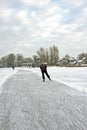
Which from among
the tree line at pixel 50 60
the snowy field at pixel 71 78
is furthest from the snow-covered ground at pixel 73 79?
the tree line at pixel 50 60

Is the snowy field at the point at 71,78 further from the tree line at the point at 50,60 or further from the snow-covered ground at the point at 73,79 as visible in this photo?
the tree line at the point at 50,60

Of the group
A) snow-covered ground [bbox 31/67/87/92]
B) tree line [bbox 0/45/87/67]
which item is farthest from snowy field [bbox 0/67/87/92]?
tree line [bbox 0/45/87/67]

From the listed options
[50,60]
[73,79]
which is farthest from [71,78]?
[50,60]

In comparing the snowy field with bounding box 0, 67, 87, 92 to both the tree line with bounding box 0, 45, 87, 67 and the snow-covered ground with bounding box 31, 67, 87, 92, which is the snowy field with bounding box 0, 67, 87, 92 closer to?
the snow-covered ground with bounding box 31, 67, 87, 92

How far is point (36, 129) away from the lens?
6.03 m

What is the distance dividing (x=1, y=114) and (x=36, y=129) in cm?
217

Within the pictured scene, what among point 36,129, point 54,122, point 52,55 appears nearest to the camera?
point 36,129

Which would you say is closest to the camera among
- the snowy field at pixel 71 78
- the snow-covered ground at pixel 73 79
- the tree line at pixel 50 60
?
the snow-covered ground at pixel 73 79

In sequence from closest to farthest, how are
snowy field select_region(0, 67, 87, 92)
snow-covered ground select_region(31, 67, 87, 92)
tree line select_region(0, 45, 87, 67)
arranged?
snow-covered ground select_region(31, 67, 87, 92) < snowy field select_region(0, 67, 87, 92) < tree line select_region(0, 45, 87, 67)

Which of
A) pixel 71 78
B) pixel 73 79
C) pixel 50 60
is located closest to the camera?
pixel 73 79

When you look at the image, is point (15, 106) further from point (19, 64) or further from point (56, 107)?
point (19, 64)

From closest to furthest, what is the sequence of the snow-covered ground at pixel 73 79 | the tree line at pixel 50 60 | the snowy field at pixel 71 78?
1. the snow-covered ground at pixel 73 79
2. the snowy field at pixel 71 78
3. the tree line at pixel 50 60

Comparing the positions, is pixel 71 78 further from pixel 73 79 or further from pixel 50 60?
pixel 50 60

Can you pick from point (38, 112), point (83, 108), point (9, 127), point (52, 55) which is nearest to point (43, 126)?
point (9, 127)
